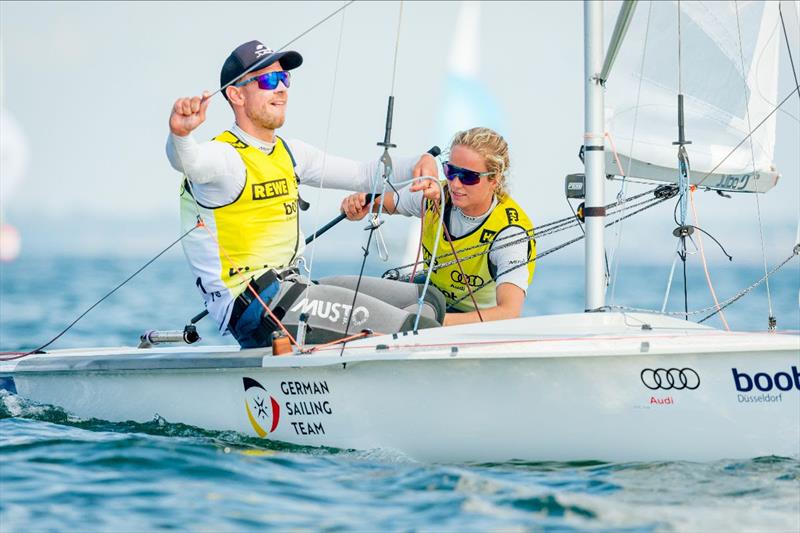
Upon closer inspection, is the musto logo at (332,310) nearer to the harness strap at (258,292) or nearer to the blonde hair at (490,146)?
the harness strap at (258,292)

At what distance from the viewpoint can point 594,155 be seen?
17.0 ft

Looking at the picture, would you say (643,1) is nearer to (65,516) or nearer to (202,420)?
(202,420)

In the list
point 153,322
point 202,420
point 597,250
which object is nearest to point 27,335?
point 153,322

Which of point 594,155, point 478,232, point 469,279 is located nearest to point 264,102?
point 478,232

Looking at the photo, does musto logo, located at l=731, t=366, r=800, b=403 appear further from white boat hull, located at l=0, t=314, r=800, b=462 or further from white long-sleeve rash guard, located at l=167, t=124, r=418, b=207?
white long-sleeve rash guard, located at l=167, t=124, r=418, b=207

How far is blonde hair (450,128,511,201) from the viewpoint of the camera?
5.45m

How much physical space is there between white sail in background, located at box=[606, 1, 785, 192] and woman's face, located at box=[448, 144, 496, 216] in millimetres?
625

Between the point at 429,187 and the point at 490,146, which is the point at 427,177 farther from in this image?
the point at 490,146

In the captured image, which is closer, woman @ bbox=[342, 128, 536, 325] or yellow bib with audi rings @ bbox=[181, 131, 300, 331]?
yellow bib with audi rings @ bbox=[181, 131, 300, 331]

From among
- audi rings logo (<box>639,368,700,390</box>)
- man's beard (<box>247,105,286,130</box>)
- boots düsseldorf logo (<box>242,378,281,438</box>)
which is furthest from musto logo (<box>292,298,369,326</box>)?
audi rings logo (<box>639,368,700,390</box>)

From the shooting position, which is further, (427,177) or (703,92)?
(703,92)

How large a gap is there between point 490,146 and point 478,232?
40 centimetres

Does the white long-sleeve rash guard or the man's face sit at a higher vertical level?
the man's face

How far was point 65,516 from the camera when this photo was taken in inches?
163
